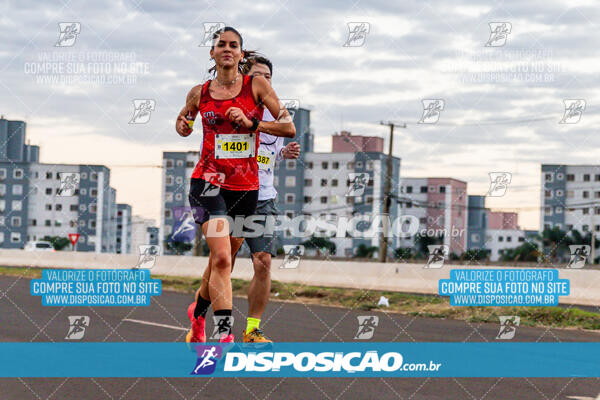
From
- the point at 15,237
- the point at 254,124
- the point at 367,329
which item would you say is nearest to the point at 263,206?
the point at 254,124

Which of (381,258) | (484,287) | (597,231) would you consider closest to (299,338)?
(484,287)

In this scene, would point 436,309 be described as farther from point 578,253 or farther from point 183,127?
point 183,127

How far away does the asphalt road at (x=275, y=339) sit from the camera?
6.57m

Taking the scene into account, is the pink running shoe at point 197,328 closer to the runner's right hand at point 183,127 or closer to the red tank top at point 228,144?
the red tank top at point 228,144

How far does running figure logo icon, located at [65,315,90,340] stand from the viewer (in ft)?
33.7

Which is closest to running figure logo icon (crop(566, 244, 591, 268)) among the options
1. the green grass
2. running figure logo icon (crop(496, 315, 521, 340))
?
the green grass

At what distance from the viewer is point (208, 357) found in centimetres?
543

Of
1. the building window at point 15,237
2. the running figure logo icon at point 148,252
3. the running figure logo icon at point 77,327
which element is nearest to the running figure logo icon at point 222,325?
the running figure logo icon at point 77,327

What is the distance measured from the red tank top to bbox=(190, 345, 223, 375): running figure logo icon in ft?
3.67

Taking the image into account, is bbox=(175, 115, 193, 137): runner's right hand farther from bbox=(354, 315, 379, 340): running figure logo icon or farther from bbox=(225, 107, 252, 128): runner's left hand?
bbox=(354, 315, 379, 340): running figure logo icon

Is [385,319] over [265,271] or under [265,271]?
under
